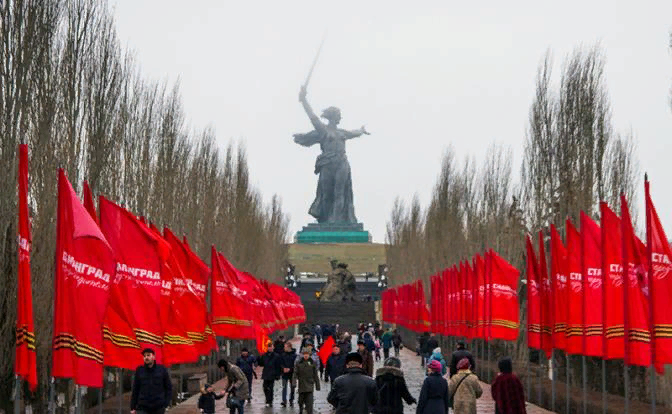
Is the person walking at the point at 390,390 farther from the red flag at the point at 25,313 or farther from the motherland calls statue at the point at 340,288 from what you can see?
the motherland calls statue at the point at 340,288

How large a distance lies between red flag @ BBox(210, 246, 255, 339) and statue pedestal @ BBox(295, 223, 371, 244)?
4081 inches

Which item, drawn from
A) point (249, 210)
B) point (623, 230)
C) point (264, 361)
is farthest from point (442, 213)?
point (623, 230)

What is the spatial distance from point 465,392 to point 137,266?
5761mm

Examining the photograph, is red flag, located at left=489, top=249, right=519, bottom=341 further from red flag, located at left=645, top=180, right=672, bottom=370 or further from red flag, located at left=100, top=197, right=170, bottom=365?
red flag, located at left=645, top=180, right=672, bottom=370

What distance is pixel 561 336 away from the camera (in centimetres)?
2669

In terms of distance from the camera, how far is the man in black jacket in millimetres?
18625

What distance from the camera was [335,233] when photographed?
461 ft

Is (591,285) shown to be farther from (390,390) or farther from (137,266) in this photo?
(137,266)

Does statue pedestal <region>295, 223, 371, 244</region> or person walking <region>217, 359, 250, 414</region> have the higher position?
statue pedestal <region>295, 223, 371, 244</region>

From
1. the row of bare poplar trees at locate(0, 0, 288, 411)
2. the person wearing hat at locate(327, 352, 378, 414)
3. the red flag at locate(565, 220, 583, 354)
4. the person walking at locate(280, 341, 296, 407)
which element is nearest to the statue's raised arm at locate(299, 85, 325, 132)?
the row of bare poplar trees at locate(0, 0, 288, 411)

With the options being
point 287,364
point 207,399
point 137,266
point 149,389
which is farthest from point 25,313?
point 287,364

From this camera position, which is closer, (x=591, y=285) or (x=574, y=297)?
(x=591, y=285)

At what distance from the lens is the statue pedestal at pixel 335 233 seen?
140375mm

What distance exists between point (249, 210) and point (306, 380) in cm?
3566
